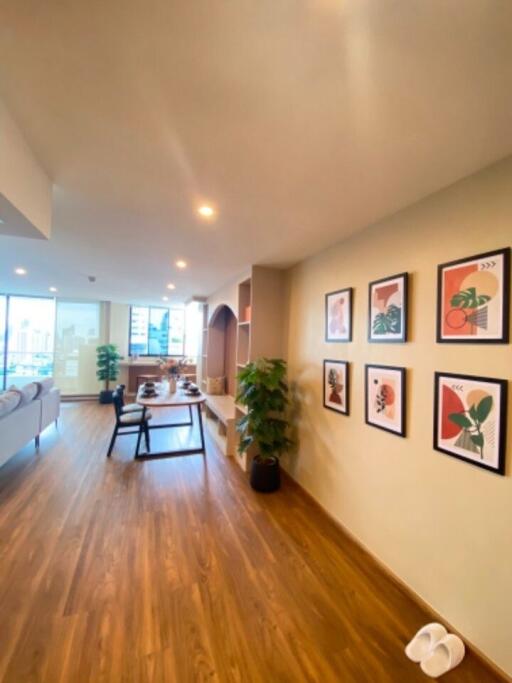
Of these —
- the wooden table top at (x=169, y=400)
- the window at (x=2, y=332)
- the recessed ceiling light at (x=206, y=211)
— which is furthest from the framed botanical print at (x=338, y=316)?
the window at (x=2, y=332)

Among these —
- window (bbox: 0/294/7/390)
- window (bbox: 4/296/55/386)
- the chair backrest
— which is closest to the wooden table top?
the chair backrest

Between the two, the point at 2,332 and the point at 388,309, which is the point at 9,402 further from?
the point at 2,332

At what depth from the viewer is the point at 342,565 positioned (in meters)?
2.05

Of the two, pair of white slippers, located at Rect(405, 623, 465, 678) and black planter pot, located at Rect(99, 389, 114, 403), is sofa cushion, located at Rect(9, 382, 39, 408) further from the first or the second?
pair of white slippers, located at Rect(405, 623, 465, 678)

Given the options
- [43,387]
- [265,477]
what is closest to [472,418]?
[265,477]

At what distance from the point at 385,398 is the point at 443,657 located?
1351 mm

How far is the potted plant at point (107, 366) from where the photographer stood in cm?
695

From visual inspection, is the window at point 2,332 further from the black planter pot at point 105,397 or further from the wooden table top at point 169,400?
the wooden table top at point 169,400

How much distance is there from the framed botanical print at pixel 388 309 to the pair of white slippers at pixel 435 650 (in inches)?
64.9

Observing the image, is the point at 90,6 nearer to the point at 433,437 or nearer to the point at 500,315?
the point at 500,315

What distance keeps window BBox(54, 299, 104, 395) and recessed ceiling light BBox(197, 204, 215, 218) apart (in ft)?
21.2

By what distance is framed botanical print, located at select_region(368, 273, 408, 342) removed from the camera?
1934 millimetres

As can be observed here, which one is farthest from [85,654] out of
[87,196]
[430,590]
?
[87,196]

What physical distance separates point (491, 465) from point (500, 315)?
76cm
